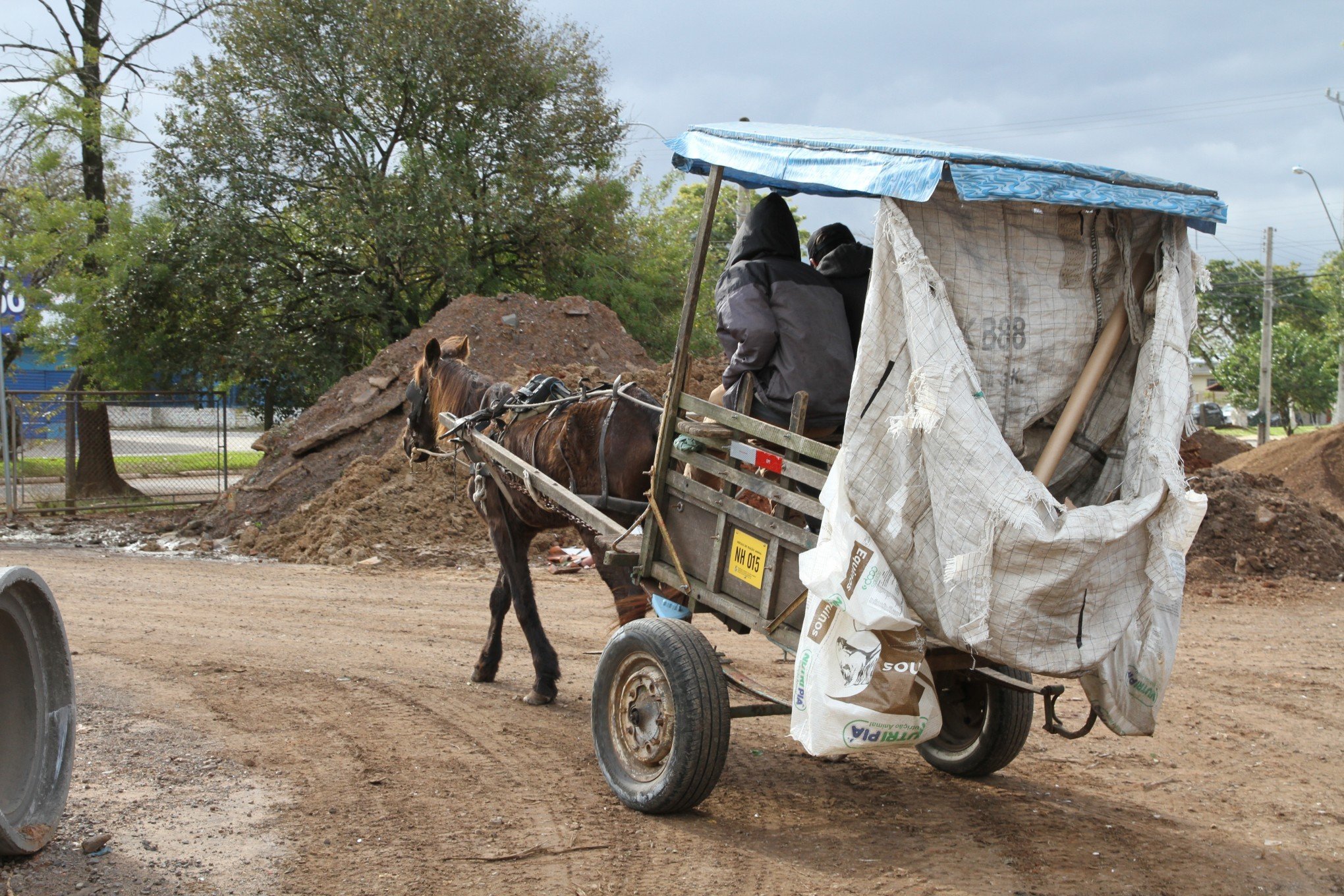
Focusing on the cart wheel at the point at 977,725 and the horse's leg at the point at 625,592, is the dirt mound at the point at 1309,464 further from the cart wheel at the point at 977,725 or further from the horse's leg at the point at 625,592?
the horse's leg at the point at 625,592

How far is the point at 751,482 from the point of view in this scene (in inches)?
168

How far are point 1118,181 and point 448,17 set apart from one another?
16.2 meters

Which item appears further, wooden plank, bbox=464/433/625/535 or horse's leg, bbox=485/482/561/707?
horse's leg, bbox=485/482/561/707

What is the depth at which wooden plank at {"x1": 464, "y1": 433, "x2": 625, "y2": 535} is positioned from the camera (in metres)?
5.23

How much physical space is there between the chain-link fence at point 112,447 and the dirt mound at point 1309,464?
17.1 metres

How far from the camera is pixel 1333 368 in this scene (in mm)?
39719

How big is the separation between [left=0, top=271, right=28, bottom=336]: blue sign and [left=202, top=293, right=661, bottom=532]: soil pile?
3779 mm

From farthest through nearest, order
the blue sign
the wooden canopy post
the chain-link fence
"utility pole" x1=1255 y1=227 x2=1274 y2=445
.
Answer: "utility pole" x1=1255 y1=227 x2=1274 y2=445 < the chain-link fence < the blue sign < the wooden canopy post

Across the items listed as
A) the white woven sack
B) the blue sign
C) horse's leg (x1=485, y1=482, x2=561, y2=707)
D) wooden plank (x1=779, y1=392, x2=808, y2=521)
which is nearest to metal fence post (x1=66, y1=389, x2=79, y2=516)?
the blue sign

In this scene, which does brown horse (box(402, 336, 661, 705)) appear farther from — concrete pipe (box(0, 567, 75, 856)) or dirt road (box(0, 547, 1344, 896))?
concrete pipe (box(0, 567, 75, 856))

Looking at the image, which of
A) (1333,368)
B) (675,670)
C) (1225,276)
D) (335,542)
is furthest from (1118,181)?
(1225,276)

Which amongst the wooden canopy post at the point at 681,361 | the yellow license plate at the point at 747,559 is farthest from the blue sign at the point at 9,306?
the yellow license plate at the point at 747,559

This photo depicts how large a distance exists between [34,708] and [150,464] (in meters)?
16.1

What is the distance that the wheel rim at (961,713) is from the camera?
5156 millimetres
